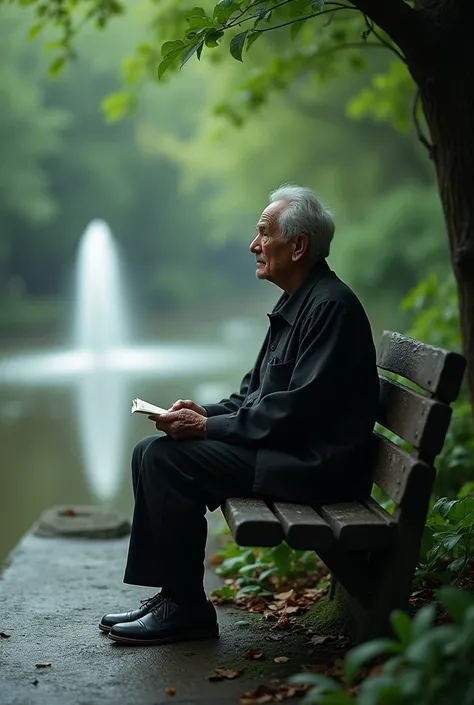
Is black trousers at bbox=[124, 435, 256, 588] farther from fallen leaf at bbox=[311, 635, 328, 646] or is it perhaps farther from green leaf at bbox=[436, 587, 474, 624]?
green leaf at bbox=[436, 587, 474, 624]

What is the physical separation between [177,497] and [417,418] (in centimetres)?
77

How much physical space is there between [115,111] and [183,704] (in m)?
5.25

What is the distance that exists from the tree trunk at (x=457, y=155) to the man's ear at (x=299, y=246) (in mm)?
896

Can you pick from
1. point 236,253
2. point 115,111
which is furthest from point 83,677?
point 236,253

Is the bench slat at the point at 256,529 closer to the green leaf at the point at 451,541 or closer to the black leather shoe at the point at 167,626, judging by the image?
the black leather shoe at the point at 167,626

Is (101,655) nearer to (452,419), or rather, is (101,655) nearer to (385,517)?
(385,517)

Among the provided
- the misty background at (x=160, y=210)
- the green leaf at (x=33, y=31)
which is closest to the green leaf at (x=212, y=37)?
the misty background at (x=160, y=210)

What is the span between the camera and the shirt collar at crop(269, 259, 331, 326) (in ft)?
11.1

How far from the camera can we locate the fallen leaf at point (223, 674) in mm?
2920

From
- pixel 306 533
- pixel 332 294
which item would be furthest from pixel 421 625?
pixel 332 294

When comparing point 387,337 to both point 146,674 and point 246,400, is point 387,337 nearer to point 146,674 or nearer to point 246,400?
point 246,400

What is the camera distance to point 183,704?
2.71 m

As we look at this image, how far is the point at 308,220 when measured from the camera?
3438 millimetres

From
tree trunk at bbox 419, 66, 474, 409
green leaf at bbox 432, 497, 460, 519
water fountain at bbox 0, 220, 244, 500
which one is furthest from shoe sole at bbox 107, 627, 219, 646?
water fountain at bbox 0, 220, 244, 500
